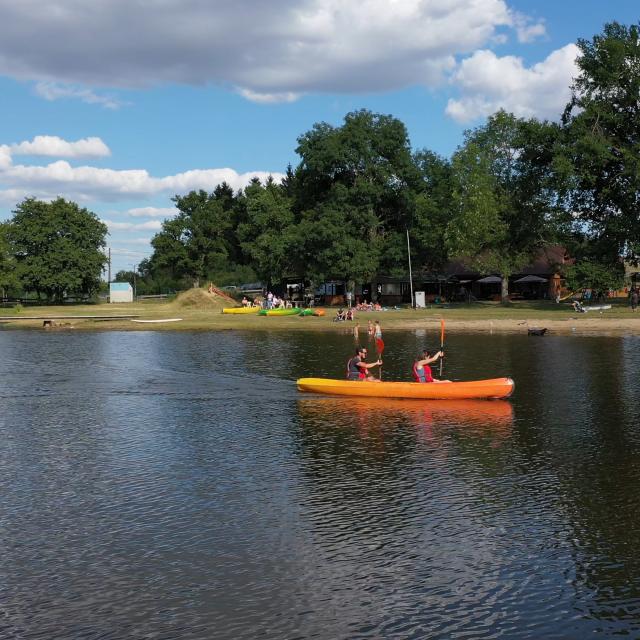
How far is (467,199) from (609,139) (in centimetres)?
1499

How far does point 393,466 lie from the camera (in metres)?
17.6

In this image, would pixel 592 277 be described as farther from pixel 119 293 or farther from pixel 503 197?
pixel 119 293

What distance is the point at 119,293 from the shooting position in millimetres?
124062

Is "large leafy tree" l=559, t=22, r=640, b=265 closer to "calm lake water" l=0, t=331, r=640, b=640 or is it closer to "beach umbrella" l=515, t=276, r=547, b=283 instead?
"beach umbrella" l=515, t=276, r=547, b=283

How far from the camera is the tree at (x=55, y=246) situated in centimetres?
10556

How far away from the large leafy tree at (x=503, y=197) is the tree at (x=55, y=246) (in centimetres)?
5832

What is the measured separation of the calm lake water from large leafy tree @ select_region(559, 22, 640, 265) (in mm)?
41162

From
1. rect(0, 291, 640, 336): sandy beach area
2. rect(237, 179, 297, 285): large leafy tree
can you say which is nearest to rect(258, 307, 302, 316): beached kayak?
rect(0, 291, 640, 336): sandy beach area

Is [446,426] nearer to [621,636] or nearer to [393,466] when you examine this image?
[393,466]

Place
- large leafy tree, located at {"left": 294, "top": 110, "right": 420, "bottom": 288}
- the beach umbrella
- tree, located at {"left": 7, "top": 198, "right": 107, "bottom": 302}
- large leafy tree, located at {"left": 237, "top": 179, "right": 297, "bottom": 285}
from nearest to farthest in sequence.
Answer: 1. large leafy tree, located at {"left": 294, "top": 110, "right": 420, "bottom": 288}
2. large leafy tree, located at {"left": 237, "top": 179, "right": 297, "bottom": 285}
3. the beach umbrella
4. tree, located at {"left": 7, "top": 198, "right": 107, "bottom": 302}

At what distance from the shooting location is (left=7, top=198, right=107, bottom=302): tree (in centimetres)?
10556

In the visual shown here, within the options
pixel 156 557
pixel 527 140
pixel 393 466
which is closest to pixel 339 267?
pixel 527 140

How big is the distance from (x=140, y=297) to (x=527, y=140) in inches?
3426

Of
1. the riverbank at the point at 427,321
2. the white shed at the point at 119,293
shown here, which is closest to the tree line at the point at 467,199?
the riverbank at the point at 427,321
